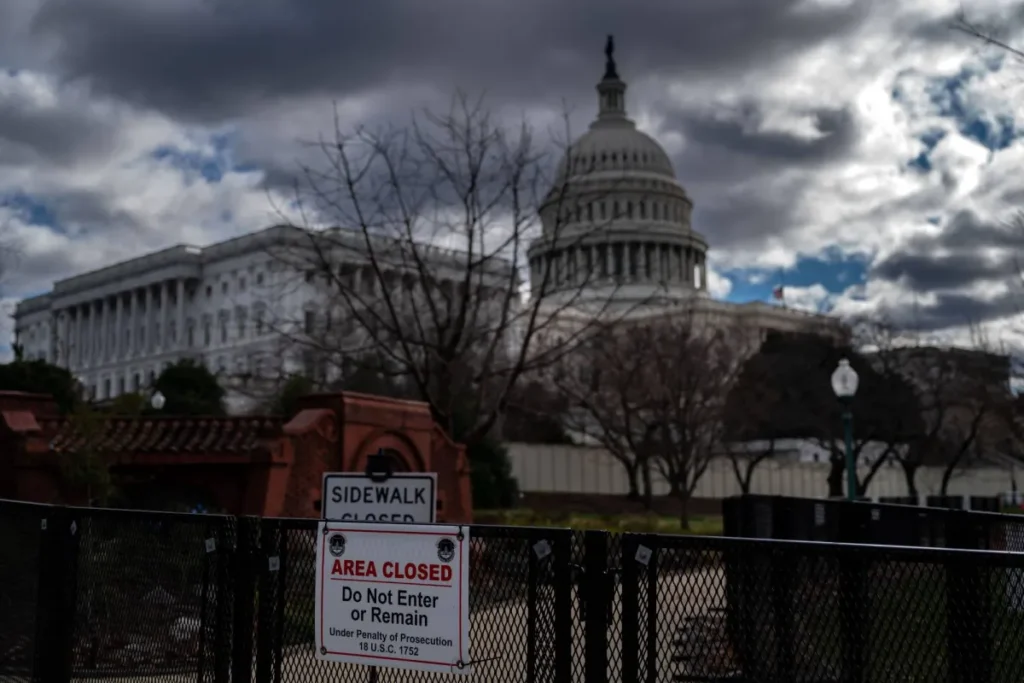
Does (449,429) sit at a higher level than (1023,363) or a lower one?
lower

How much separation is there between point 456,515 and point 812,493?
54109 millimetres

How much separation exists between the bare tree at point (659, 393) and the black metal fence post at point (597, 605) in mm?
36820

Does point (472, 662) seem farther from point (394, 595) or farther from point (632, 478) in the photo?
point (632, 478)

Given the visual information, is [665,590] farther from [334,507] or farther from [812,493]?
[812,493]

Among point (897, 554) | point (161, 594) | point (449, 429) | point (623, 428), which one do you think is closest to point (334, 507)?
point (161, 594)

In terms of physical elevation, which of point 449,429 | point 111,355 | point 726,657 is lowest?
point 726,657

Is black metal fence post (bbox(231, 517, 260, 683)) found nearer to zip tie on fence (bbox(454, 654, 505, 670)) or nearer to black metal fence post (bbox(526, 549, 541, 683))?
zip tie on fence (bbox(454, 654, 505, 670))

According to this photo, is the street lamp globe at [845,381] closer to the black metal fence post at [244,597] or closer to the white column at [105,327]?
the black metal fence post at [244,597]

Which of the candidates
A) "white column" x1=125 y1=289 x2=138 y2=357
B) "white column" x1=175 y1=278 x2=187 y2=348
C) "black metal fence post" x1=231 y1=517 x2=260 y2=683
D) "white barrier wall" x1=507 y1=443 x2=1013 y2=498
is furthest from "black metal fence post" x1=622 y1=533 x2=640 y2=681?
"white column" x1=125 y1=289 x2=138 y2=357

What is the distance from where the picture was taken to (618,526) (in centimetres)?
3173

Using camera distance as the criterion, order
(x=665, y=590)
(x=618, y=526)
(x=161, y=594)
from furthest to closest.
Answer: (x=618, y=526)
(x=161, y=594)
(x=665, y=590)

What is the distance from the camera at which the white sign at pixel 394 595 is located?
19.2ft

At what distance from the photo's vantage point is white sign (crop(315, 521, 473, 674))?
584 centimetres

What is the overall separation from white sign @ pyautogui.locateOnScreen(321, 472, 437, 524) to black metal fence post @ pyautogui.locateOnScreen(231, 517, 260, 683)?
1588 mm
